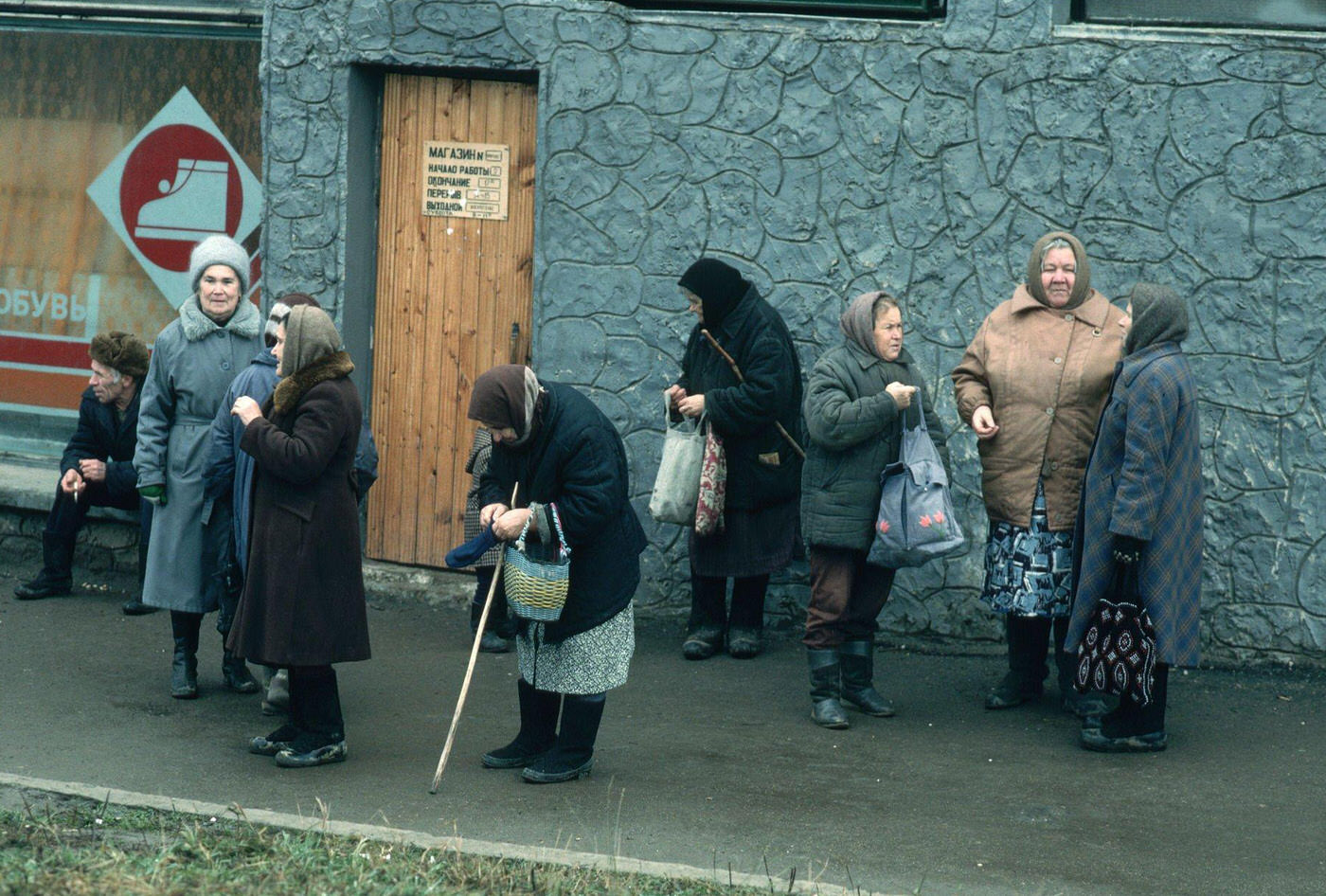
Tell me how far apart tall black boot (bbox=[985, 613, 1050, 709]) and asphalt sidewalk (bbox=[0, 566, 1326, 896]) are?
9 centimetres

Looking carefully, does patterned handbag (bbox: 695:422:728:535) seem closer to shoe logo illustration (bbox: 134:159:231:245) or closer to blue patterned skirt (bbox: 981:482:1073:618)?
blue patterned skirt (bbox: 981:482:1073:618)

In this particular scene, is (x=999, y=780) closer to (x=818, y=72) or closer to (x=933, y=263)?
(x=933, y=263)

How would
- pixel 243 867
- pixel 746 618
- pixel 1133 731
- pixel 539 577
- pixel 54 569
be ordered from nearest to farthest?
1. pixel 243 867
2. pixel 539 577
3. pixel 1133 731
4. pixel 746 618
5. pixel 54 569

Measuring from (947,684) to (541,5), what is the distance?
3.99 meters

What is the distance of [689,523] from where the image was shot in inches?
321

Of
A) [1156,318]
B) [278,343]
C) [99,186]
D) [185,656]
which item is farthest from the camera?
[99,186]

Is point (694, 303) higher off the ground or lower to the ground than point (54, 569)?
higher

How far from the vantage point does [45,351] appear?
10.4 meters

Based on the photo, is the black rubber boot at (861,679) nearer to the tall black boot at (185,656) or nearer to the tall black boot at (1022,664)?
the tall black boot at (1022,664)

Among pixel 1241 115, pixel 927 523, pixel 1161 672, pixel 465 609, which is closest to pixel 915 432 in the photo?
pixel 927 523

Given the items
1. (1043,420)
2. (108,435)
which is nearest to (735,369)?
(1043,420)

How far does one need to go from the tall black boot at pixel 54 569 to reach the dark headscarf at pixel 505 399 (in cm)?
441

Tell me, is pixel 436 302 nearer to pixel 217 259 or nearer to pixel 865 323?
pixel 217 259

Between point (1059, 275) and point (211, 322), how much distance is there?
11.8 feet
